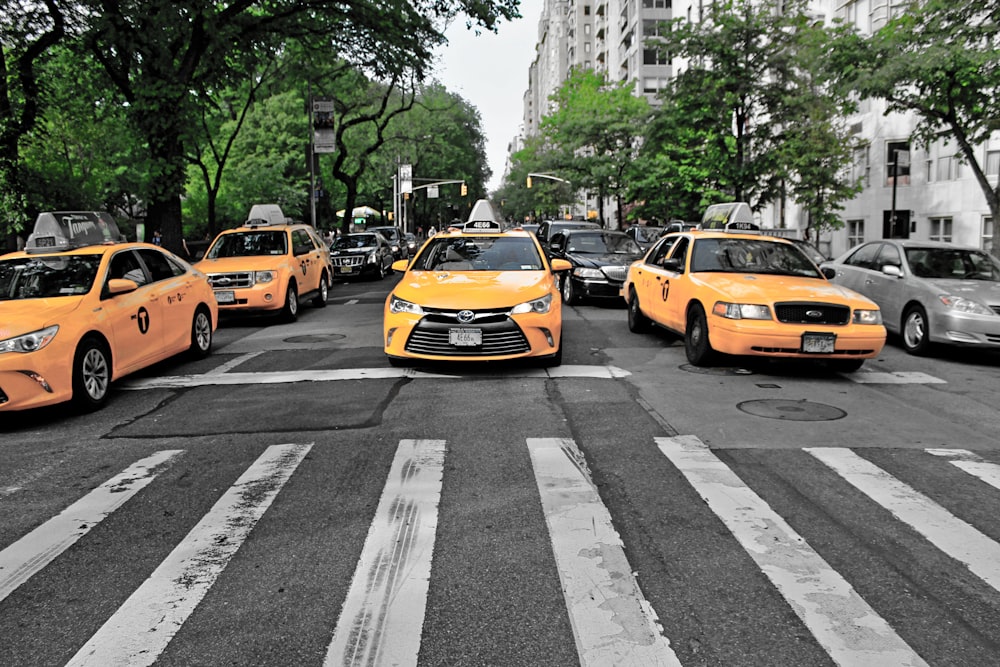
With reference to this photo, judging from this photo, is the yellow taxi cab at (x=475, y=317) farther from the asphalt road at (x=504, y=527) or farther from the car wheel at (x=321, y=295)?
the car wheel at (x=321, y=295)

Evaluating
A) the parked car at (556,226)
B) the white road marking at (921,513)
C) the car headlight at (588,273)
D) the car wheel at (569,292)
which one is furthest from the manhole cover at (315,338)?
the parked car at (556,226)

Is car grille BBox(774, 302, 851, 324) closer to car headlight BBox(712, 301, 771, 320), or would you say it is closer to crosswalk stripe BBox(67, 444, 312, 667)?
car headlight BBox(712, 301, 771, 320)

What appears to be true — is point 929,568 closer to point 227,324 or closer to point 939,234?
point 227,324

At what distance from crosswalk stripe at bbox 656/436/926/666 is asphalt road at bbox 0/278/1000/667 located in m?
0.02

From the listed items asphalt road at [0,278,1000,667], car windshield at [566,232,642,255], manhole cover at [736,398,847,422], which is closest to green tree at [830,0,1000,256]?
car windshield at [566,232,642,255]

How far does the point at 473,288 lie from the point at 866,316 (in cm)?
426

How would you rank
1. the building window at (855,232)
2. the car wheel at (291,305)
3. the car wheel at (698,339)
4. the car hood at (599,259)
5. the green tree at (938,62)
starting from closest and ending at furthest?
the car wheel at (698,339) < the green tree at (938,62) < the car wheel at (291,305) < the car hood at (599,259) < the building window at (855,232)

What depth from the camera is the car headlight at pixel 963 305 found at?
10.4m

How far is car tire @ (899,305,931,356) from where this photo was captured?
10.9 m

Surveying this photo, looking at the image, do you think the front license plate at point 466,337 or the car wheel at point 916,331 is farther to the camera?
the car wheel at point 916,331

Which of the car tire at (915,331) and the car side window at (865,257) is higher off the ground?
the car side window at (865,257)

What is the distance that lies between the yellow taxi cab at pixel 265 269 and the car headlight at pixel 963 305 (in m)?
10.00

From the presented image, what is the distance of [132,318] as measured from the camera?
8.68 meters

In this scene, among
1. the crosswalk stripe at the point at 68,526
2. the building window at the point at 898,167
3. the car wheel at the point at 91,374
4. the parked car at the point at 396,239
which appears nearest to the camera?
the crosswalk stripe at the point at 68,526
